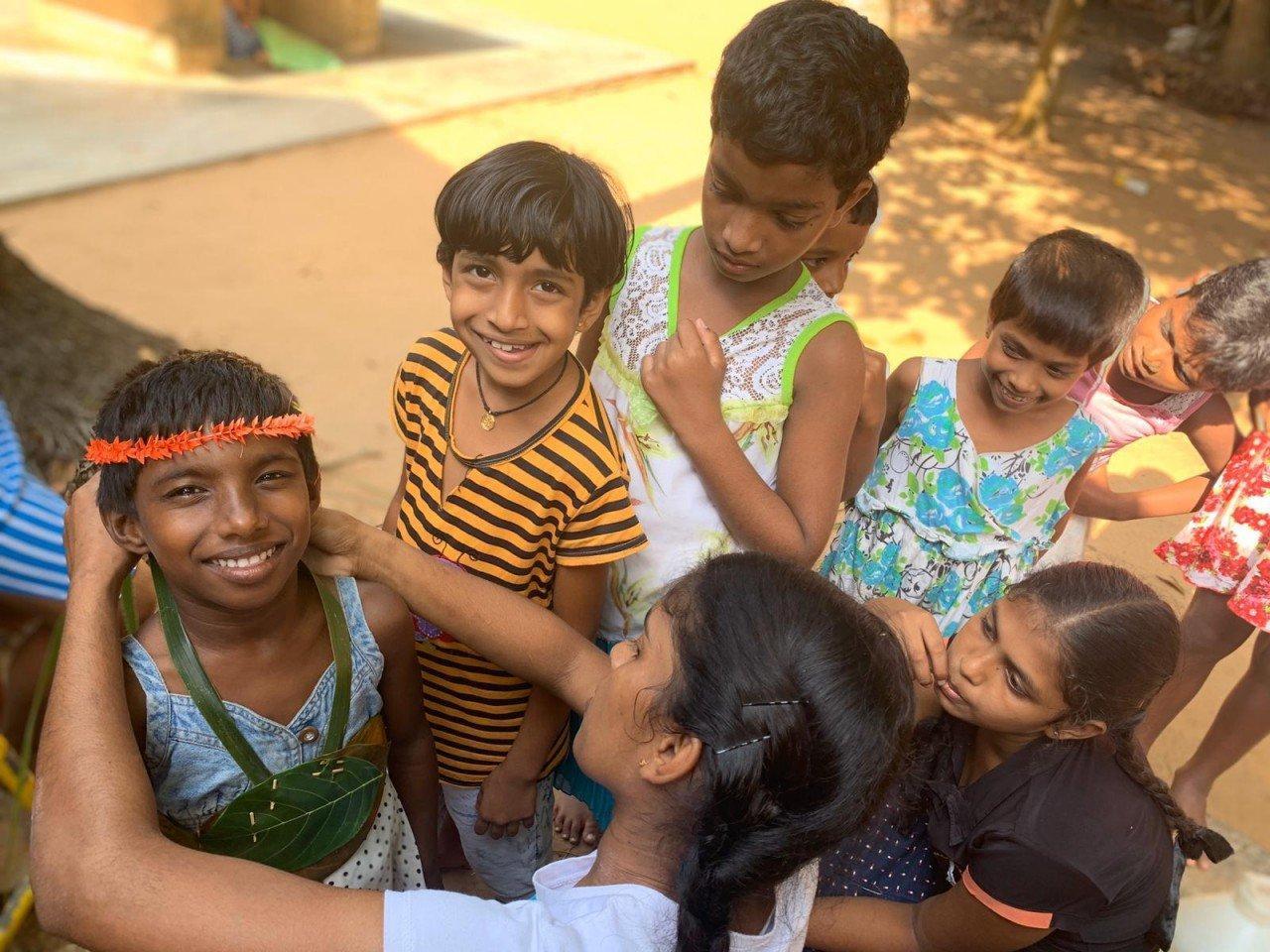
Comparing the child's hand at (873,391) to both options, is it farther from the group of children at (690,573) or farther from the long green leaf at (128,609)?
the long green leaf at (128,609)

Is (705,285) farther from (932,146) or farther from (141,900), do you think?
(932,146)

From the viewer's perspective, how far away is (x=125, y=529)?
57.0 inches

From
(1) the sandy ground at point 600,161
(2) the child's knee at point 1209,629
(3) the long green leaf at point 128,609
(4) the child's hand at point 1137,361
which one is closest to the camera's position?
(3) the long green leaf at point 128,609

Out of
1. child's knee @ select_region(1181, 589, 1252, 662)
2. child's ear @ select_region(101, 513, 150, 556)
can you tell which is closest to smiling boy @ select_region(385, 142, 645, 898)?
child's ear @ select_region(101, 513, 150, 556)

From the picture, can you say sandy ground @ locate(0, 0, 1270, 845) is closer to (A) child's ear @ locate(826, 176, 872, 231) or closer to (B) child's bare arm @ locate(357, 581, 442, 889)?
(A) child's ear @ locate(826, 176, 872, 231)

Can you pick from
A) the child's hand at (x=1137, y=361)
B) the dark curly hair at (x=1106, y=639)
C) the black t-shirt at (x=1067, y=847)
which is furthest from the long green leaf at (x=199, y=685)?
the child's hand at (x=1137, y=361)

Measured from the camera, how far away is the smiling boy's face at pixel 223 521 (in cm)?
140

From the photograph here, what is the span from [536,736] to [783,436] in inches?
25.8

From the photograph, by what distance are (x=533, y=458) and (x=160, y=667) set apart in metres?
0.60

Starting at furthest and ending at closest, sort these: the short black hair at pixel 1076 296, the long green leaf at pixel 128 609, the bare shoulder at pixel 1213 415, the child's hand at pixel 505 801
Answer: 1. the bare shoulder at pixel 1213 415
2. the short black hair at pixel 1076 296
3. the child's hand at pixel 505 801
4. the long green leaf at pixel 128 609

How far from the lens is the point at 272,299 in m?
5.79

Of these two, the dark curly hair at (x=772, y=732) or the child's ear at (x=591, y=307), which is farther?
the child's ear at (x=591, y=307)

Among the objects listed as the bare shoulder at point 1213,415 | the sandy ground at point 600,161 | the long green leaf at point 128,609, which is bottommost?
the sandy ground at point 600,161

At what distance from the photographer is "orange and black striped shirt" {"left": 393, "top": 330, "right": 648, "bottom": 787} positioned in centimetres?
163
